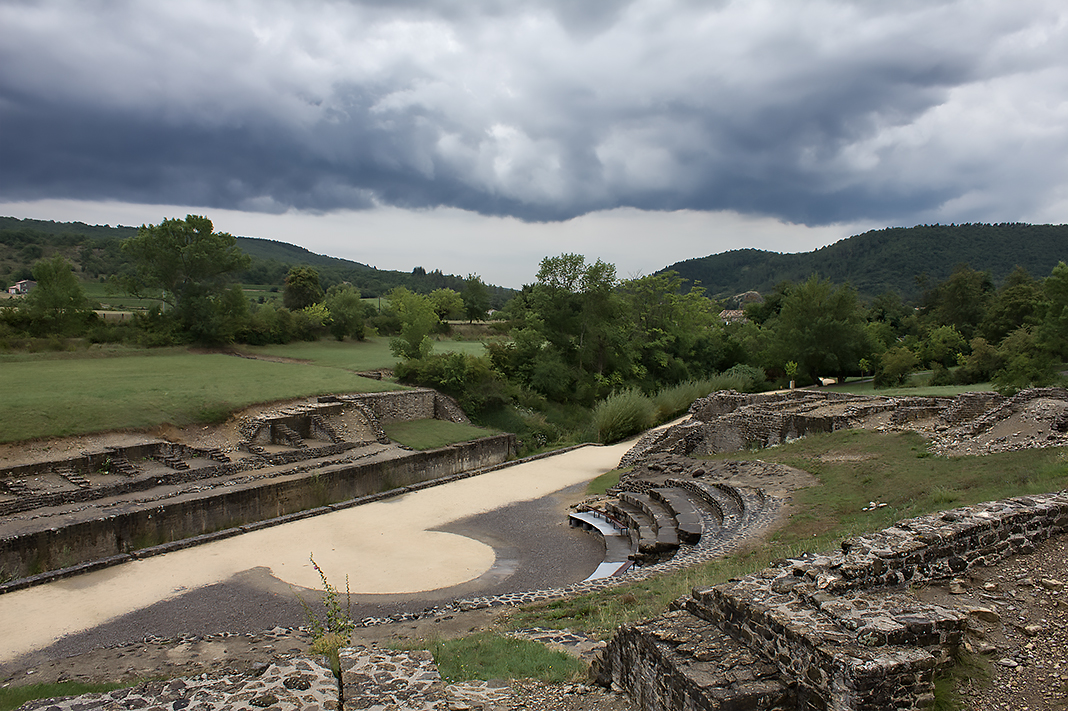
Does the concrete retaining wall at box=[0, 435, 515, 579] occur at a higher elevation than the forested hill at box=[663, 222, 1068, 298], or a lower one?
lower

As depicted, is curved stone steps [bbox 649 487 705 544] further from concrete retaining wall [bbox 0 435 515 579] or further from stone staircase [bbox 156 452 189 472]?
stone staircase [bbox 156 452 189 472]

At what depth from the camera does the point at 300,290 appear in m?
58.3

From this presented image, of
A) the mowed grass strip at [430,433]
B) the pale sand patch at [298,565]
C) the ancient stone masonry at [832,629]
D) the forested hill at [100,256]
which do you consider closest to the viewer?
the ancient stone masonry at [832,629]

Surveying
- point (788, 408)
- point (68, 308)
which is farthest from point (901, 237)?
point (68, 308)

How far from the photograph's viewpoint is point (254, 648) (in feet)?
25.7

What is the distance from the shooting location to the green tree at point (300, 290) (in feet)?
191

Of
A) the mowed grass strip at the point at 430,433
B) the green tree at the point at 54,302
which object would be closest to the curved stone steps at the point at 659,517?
the mowed grass strip at the point at 430,433

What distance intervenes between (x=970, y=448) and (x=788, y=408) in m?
8.97

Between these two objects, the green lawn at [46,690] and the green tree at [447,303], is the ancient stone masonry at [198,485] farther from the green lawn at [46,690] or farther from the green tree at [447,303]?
the green tree at [447,303]

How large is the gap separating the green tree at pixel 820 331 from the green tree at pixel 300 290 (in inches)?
1678

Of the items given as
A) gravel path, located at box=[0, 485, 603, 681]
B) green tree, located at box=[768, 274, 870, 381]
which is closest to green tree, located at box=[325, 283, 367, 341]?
green tree, located at box=[768, 274, 870, 381]

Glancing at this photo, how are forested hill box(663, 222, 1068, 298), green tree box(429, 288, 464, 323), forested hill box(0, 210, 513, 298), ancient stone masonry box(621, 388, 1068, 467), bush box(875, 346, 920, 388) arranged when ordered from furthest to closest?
forested hill box(663, 222, 1068, 298) → forested hill box(0, 210, 513, 298) → green tree box(429, 288, 464, 323) → bush box(875, 346, 920, 388) → ancient stone masonry box(621, 388, 1068, 467)

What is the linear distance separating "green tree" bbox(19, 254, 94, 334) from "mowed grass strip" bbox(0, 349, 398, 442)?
16.4 ft

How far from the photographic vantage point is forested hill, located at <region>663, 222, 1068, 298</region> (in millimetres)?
108438
